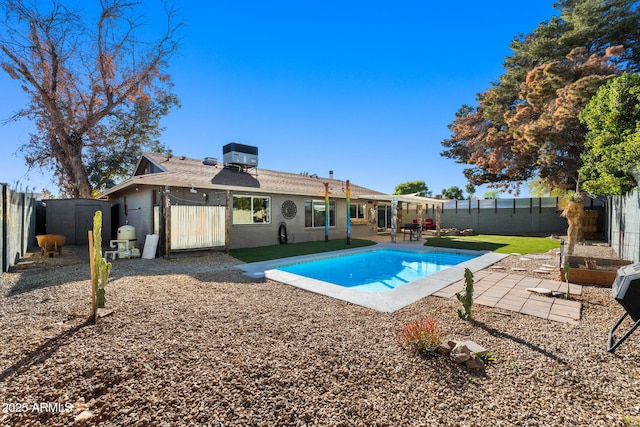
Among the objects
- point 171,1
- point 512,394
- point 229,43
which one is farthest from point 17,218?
point 171,1

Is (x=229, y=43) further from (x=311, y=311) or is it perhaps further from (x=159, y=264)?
(x=311, y=311)

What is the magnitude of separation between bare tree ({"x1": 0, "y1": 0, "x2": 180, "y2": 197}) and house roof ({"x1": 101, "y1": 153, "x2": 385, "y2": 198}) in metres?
6.83

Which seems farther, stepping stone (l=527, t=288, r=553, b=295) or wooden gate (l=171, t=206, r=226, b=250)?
wooden gate (l=171, t=206, r=226, b=250)

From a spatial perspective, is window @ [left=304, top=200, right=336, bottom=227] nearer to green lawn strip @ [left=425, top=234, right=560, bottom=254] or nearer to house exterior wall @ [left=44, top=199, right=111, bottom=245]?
green lawn strip @ [left=425, top=234, right=560, bottom=254]

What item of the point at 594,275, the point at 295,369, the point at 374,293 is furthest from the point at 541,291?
the point at 295,369

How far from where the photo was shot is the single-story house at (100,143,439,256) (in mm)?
10344

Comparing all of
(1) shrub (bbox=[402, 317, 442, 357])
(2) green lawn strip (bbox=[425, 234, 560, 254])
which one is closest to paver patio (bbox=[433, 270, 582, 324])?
(1) shrub (bbox=[402, 317, 442, 357])

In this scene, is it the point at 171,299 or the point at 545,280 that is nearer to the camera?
the point at 171,299

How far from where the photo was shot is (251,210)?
509 inches

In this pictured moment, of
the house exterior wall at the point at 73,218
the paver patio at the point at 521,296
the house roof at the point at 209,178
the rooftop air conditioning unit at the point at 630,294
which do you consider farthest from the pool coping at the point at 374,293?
the house exterior wall at the point at 73,218

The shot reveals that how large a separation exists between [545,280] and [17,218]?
15355 mm

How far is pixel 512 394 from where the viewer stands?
247cm

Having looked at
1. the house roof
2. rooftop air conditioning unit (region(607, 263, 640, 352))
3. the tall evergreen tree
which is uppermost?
the tall evergreen tree

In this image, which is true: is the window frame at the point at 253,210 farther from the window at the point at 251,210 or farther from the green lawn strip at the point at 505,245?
the green lawn strip at the point at 505,245
